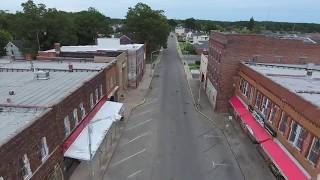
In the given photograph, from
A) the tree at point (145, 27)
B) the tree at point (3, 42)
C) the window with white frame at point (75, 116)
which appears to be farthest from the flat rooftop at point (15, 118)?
the tree at point (3, 42)

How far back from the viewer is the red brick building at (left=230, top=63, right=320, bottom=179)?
2133cm

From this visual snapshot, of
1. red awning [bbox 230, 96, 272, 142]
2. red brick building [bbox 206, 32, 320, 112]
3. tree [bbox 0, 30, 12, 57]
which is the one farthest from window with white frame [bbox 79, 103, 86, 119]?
tree [bbox 0, 30, 12, 57]

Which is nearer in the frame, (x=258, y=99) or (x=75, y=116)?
(x=75, y=116)

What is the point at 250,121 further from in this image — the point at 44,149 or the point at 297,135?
the point at 44,149

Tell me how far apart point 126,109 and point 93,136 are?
1674cm

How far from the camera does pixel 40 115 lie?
751 inches

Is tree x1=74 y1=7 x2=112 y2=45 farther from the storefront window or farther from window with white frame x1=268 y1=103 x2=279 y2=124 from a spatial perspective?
the storefront window

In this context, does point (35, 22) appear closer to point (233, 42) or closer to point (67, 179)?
point (233, 42)

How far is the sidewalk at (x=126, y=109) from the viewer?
2514 cm

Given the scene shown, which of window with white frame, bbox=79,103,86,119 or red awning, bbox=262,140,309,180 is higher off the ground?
window with white frame, bbox=79,103,86,119

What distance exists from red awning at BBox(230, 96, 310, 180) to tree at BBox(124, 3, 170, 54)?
201 ft

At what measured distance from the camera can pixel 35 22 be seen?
2869 inches

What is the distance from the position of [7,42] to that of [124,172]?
272ft

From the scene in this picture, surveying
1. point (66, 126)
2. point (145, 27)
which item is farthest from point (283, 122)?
point (145, 27)
